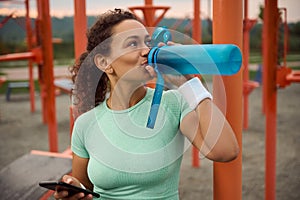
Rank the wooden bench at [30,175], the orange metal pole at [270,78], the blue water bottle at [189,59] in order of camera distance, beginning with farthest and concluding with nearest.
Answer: the orange metal pole at [270,78] → the wooden bench at [30,175] → the blue water bottle at [189,59]

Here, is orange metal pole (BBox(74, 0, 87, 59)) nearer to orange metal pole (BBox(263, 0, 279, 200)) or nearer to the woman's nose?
the woman's nose

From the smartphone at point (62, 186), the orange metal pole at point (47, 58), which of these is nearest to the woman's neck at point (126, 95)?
the smartphone at point (62, 186)

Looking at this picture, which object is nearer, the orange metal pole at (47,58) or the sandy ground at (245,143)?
the sandy ground at (245,143)

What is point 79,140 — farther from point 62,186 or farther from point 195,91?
point 195,91

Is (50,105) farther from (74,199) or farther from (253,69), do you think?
(253,69)

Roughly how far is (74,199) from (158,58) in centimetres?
46

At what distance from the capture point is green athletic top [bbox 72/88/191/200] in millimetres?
1054

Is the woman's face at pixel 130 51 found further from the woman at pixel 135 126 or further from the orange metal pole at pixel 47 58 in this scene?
the orange metal pole at pixel 47 58

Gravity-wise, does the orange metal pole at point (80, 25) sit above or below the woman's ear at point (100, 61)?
above

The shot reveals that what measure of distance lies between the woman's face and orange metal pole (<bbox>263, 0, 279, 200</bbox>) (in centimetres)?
128

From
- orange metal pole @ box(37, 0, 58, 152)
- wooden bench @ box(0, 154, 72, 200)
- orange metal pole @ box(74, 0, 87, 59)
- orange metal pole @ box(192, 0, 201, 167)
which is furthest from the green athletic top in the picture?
orange metal pole @ box(37, 0, 58, 152)

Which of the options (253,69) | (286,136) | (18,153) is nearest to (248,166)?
(286,136)

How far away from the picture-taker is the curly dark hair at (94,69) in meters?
1.10

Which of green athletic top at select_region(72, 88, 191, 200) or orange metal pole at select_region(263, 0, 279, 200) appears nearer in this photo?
green athletic top at select_region(72, 88, 191, 200)
